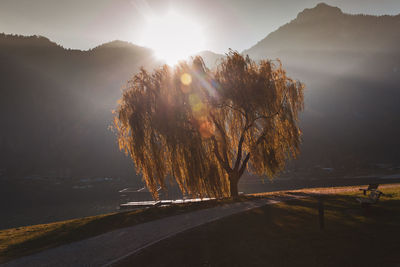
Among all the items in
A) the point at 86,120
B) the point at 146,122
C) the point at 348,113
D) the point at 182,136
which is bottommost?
the point at 182,136

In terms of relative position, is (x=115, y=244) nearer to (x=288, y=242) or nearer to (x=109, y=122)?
(x=288, y=242)

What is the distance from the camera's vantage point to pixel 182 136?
14.8m

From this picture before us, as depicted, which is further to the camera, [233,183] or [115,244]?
[233,183]

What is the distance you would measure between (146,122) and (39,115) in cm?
18905

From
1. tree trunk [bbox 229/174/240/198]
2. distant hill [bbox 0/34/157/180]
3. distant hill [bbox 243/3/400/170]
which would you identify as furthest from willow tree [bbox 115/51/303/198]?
A: distant hill [bbox 0/34/157/180]

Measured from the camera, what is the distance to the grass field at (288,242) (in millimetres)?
6285

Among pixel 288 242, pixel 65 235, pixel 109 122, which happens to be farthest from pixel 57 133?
pixel 288 242

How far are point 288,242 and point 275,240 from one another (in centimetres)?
39

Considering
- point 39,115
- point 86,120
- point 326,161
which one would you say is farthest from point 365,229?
point 39,115

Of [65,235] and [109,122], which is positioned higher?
[109,122]

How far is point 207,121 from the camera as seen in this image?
16.0 m

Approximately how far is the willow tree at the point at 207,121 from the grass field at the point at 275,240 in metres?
4.26

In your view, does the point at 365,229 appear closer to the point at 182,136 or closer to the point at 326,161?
the point at 182,136

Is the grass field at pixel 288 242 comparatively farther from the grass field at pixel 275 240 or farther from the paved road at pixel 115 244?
the paved road at pixel 115 244
